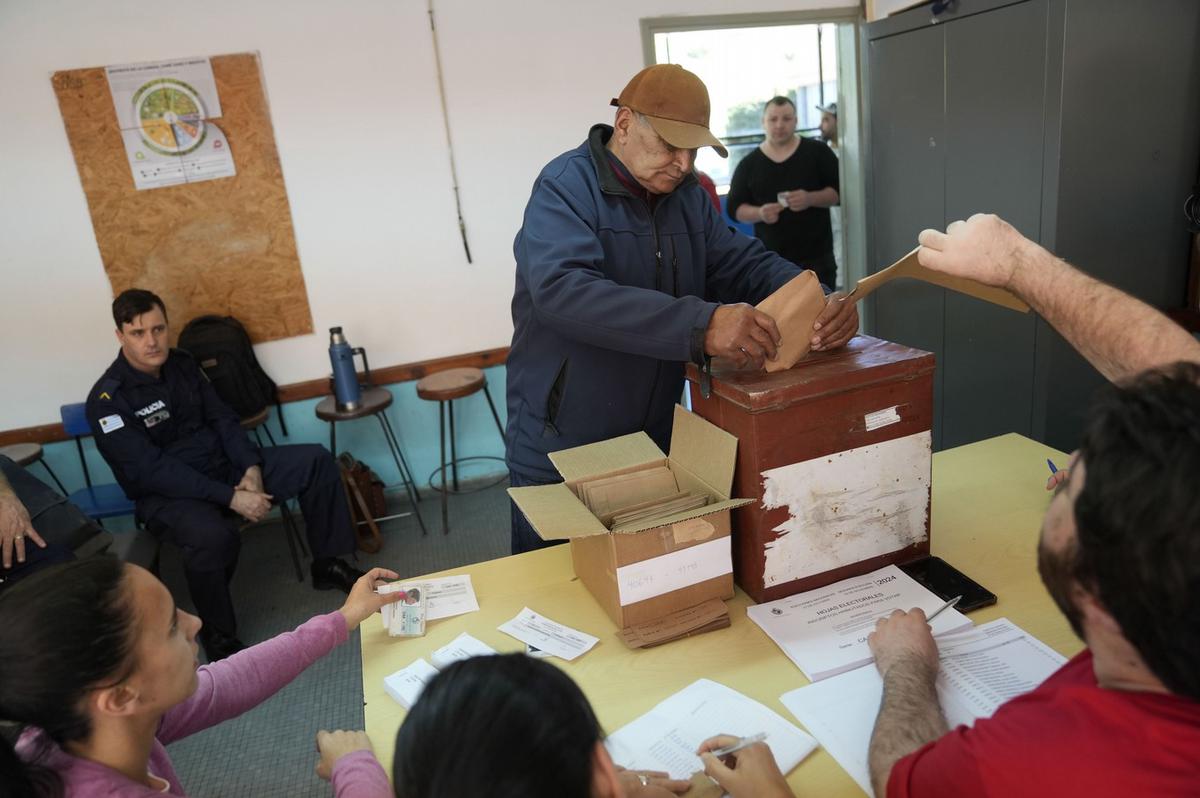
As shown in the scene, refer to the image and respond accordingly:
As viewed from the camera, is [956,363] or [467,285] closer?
[956,363]

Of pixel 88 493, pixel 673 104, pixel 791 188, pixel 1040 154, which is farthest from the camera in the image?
pixel 791 188

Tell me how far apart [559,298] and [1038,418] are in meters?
2.06

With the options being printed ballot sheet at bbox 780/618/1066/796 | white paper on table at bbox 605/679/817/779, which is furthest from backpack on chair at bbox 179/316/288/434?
printed ballot sheet at bbox 780/618/1066/796

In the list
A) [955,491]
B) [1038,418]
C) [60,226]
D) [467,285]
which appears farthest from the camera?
[467,285]

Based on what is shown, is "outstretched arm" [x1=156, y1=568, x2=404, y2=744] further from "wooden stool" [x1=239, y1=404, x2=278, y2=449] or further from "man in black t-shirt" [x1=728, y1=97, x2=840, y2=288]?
"man in black t-shirt" [x1=728, y1=97, x2=840, y2=288]

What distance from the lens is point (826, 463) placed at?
1318mm

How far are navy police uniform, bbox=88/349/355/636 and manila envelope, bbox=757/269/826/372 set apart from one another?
2310 millimetres

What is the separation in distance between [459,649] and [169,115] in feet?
10.4

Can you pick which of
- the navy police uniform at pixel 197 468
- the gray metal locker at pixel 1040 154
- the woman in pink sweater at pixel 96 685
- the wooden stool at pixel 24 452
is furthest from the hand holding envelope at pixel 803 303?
the wooden stool at pixel 24 452

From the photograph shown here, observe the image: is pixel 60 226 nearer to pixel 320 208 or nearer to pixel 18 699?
pixel 320 208

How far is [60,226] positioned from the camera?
3.52m

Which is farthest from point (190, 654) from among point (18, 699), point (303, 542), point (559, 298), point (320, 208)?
point (320, 208)

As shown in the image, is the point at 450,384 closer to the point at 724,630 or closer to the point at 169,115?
the point at 169,115

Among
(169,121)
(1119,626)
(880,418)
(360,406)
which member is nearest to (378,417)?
(360,406)
